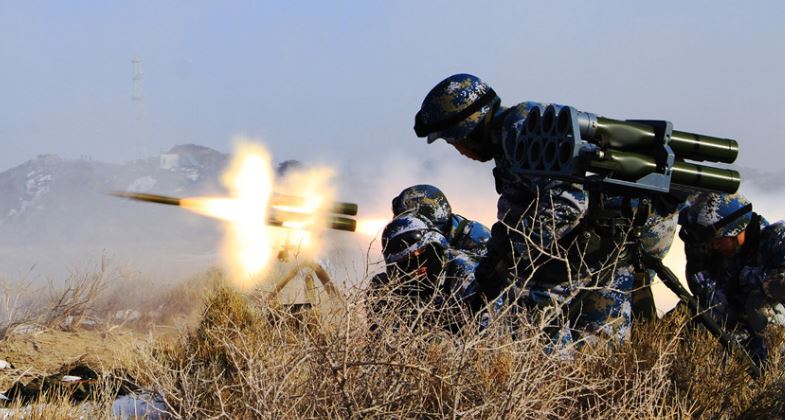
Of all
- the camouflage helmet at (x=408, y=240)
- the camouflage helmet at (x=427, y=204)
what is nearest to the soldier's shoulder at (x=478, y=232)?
the camouflage helmet at (x=427, y=204)

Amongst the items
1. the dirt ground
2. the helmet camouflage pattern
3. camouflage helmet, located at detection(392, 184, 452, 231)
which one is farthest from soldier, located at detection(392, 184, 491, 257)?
the dirt ground

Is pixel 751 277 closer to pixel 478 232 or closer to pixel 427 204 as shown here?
pixel 478 232

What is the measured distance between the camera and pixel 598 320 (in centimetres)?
662

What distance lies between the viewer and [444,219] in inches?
363

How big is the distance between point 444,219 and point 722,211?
238 centimetres

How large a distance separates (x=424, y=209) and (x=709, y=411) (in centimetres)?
331

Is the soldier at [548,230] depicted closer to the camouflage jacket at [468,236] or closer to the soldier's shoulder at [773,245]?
the soldier's shoulder at [773,245]

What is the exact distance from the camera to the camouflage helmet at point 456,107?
23.9 ft

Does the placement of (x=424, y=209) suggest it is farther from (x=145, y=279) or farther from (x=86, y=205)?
(x=86, y=205)

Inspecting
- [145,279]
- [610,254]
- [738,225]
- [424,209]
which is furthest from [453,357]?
[145,279]

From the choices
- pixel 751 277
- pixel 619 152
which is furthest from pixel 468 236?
pixel 619 152

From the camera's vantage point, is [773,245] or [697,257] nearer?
[773,245]

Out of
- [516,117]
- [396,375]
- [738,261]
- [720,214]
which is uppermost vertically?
[516,117]

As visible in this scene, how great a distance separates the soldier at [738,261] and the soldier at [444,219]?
1.81 meters
